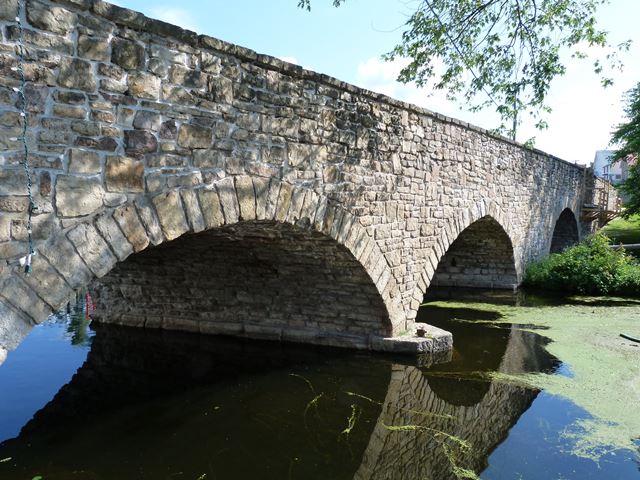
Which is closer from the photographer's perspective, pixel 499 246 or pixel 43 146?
pixel 43 146

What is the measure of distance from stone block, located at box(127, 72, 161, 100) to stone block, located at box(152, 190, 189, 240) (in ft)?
2.21

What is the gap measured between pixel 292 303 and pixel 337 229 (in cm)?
230

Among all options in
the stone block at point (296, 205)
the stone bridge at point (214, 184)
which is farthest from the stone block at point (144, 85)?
the stone block at point (296, 205)

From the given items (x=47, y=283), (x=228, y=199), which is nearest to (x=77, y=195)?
(x=47, y=283)

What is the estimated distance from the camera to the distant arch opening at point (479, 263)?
1220cm

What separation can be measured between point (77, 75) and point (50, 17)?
33 cm

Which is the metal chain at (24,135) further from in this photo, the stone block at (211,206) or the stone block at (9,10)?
A: the stone block at (211,206)

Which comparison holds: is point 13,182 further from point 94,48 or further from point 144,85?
point 144,85

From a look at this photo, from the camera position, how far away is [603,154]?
5078 cm

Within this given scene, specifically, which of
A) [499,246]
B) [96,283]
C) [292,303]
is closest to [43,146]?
[292,303]

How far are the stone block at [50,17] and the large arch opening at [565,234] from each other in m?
19.0

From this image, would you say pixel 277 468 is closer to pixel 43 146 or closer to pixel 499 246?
pixel 43 146

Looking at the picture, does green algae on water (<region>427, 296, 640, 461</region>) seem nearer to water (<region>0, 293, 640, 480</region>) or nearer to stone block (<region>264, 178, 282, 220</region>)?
water (<region>0, 293, 640, 480</region>)

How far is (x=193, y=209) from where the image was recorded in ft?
12.8
